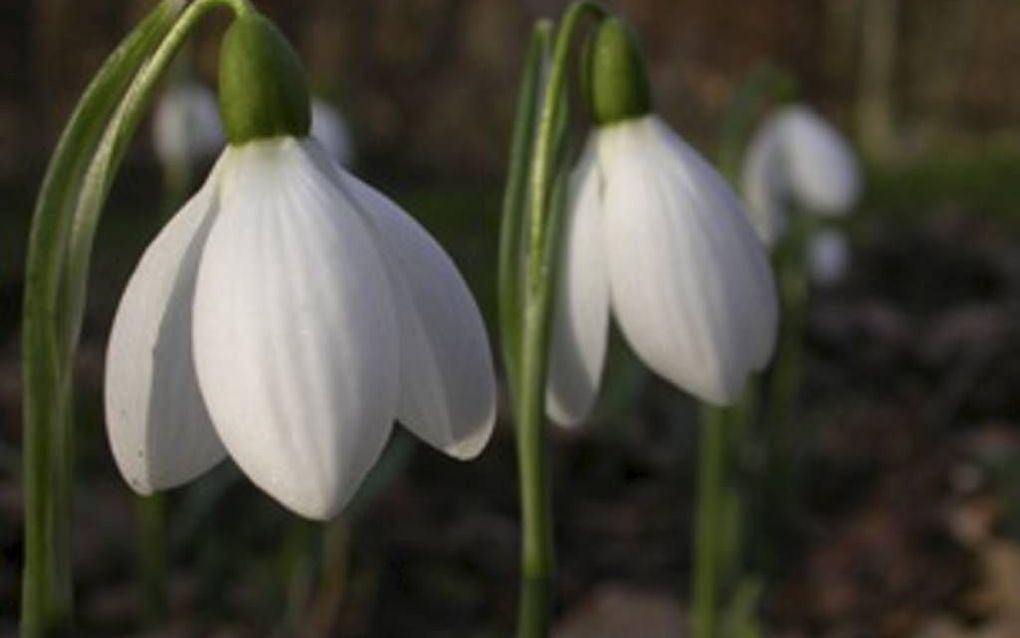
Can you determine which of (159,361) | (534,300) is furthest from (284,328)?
(534,300)

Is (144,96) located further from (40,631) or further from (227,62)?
(40,631)

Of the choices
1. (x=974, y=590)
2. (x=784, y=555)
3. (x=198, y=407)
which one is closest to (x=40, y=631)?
(x=198, y=407)

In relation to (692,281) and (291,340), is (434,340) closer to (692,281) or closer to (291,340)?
(291,340)

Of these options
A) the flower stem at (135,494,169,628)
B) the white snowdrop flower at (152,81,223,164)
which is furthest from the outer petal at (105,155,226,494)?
the white snowdrop flower at (152,81,223,164)

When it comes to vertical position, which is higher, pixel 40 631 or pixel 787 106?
pixel 40 631

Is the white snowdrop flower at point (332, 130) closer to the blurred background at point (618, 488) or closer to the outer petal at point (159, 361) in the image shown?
the blurred background at point (618, 488)

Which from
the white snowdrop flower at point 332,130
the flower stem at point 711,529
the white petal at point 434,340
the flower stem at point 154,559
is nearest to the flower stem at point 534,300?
the white petal at point 434,340

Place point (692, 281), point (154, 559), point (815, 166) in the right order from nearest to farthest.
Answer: point (692, 281) < point (154, 559) < point (815, 166)
